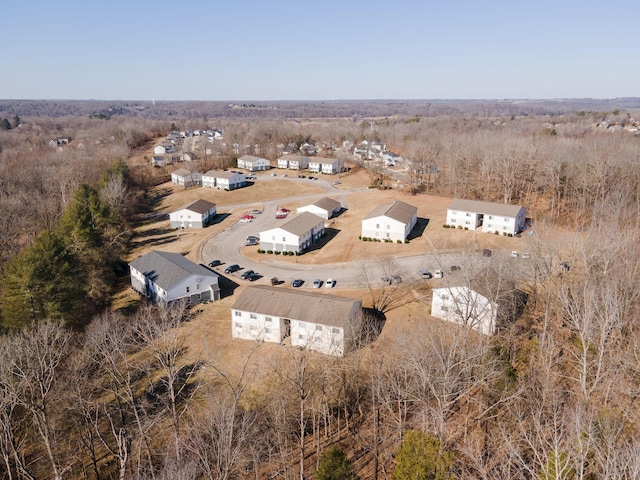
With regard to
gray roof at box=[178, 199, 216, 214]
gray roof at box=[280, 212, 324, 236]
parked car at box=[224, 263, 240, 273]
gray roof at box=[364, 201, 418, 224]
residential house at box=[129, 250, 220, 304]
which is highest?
gray roof at box=[364, 201, 418, 224]

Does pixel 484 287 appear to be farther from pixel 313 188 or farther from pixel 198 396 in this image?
pixel 313 188

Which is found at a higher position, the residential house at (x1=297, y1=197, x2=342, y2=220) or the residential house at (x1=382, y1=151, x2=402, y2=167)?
the residential house at (x1=382, y1=151, x2=402, y2=167)

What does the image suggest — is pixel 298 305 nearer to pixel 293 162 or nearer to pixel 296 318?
pixel 296 318

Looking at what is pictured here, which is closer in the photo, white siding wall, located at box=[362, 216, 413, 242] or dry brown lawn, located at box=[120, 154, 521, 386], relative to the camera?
dry brown lawn, located at box=[120, 154, 521, 386]

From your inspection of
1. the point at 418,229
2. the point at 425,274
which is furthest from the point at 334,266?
the point at 418,229

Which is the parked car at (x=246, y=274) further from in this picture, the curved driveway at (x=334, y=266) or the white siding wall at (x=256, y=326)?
the white siding wall at (x=256, y=326)

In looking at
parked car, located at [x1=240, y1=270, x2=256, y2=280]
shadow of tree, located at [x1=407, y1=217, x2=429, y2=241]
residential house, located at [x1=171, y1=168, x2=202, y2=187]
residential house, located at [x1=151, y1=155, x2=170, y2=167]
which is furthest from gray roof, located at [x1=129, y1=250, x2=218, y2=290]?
residential house, located at [x1=151, y1=155, x2=170, y2=167]

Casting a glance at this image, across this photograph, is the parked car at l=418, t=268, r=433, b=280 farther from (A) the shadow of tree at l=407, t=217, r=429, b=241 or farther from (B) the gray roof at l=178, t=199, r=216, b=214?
(B) the gray roof at l=178, t=199, r=216, b=214

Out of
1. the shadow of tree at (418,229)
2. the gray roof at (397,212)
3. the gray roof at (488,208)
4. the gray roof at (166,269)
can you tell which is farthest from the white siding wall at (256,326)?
the gray roof at (488,208)
